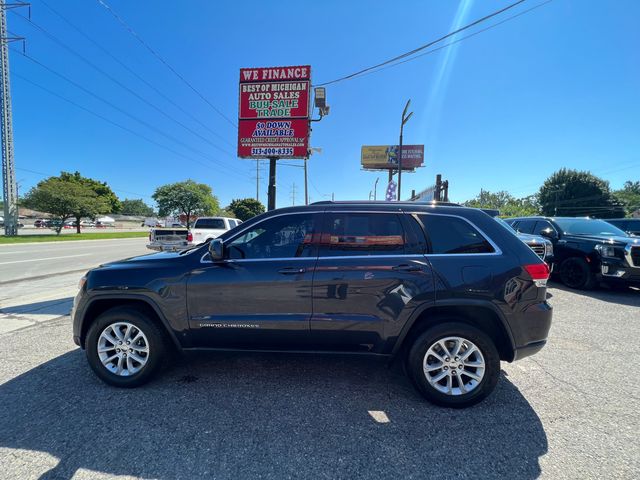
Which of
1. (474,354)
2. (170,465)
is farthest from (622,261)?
(170,465)

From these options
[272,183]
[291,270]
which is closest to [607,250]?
[291,270]

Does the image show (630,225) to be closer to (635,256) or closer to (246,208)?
(635,256)

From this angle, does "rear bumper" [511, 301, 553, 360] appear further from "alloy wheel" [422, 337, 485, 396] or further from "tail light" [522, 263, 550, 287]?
"alloy wheel" [422, 337, 485, 396]

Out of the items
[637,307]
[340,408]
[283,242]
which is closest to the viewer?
[340,408]

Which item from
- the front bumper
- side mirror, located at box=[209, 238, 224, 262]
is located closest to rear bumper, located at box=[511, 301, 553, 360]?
side mirror, located at box=[209, 238, 224, 262]

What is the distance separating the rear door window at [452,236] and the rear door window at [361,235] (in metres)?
0.28

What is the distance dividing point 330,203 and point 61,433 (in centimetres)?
292

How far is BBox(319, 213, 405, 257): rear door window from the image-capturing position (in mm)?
2703

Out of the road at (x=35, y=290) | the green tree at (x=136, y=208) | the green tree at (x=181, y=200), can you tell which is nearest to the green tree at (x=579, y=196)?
the road at (x=35, y=290)

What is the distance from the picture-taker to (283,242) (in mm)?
2875

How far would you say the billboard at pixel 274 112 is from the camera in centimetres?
919

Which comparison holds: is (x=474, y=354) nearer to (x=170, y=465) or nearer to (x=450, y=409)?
(x=450, y=409)

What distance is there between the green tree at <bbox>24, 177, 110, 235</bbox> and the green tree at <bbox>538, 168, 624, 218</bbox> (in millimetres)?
67284

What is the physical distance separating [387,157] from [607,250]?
46158 mm
